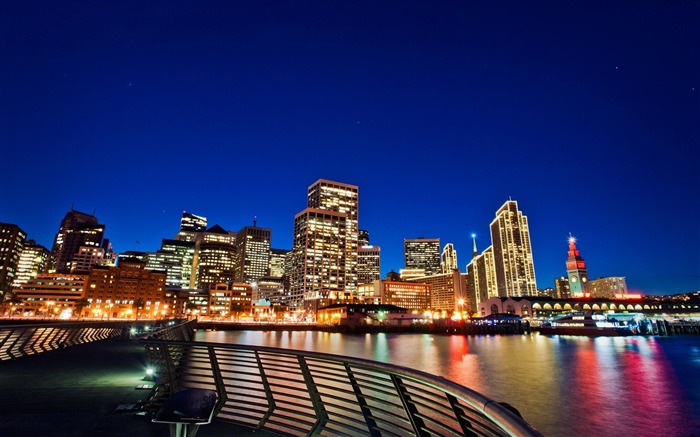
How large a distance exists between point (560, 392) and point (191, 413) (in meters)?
29.3

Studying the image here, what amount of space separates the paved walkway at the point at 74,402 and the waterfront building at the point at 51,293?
169 m

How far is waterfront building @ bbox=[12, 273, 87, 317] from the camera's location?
150625 millimetres

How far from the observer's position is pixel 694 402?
79.5 feet

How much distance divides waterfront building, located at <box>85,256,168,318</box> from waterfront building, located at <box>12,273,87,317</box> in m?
5.88

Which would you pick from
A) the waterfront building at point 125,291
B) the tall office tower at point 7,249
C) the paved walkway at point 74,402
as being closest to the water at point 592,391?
the paved walkway at point 74,402

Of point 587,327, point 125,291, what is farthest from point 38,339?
point 125,291

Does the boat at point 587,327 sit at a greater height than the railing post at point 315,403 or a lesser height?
lesser

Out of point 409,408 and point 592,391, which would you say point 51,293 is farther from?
point 409,408

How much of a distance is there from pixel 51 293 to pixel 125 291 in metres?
27.8

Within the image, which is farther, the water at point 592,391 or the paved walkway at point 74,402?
the water at point 592,391

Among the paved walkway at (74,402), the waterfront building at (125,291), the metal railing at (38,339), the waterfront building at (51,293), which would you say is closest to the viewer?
the paved walkway at (74,402)

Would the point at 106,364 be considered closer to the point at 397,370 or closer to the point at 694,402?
the point at 397,370

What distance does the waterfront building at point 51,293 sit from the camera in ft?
494

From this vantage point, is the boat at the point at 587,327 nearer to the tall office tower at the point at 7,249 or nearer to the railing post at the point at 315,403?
the railing post at the point at 315,403
